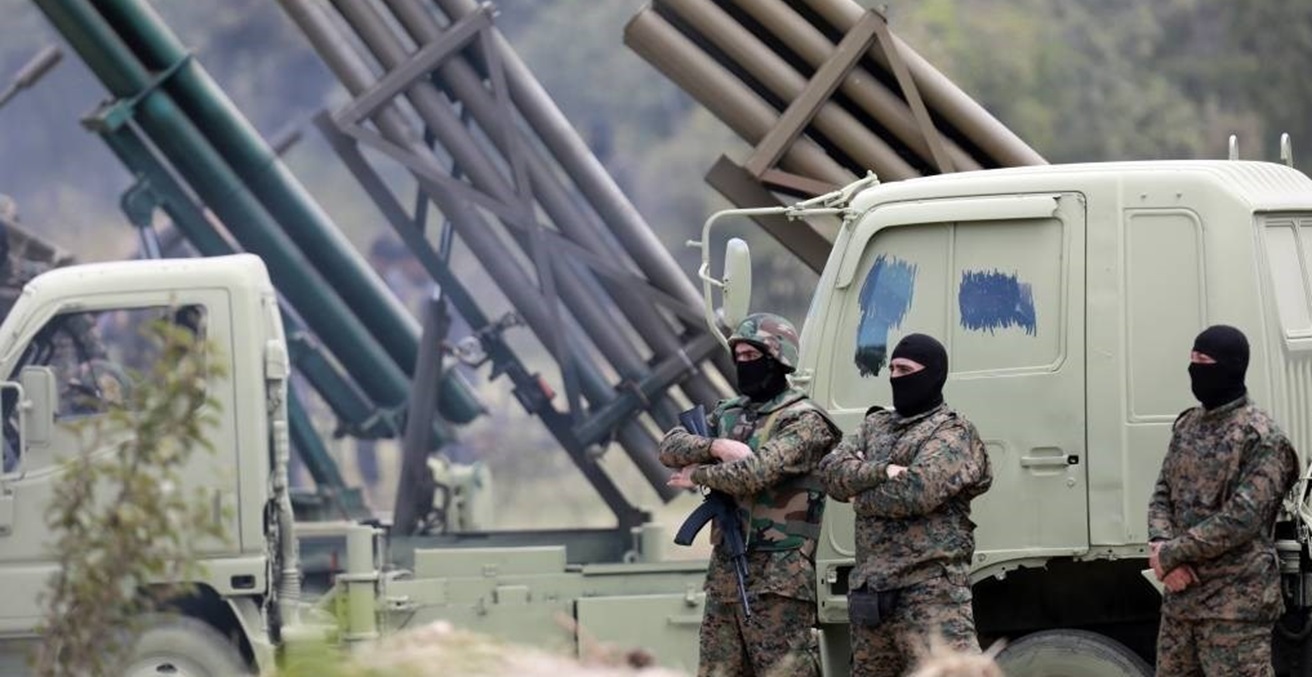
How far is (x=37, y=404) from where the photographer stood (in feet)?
33.5

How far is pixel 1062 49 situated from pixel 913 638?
1042 inches

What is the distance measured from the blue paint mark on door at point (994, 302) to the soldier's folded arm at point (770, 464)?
2.15 feet

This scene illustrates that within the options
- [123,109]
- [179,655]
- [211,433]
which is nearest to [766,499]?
[211,433]

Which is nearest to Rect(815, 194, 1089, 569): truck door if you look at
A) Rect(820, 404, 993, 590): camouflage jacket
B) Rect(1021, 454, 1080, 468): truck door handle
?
Rect(1021, 454, 1080, 468): truck door handle

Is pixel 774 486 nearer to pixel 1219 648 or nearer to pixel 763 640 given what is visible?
pixel 763 640

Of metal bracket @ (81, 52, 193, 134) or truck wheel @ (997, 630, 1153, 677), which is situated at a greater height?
metal bracket @ (81, 52, 193, 134)

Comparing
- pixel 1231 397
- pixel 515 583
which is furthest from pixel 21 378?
pixel 1231 397

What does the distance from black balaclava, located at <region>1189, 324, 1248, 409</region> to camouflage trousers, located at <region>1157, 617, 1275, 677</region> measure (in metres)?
0.67

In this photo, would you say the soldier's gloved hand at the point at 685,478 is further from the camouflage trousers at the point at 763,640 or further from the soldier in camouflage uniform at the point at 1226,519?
the soldier in camouflage uniform at the point at 1226,519

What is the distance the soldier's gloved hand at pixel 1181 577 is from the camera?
7711 mm

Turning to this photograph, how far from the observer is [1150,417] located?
824 centimetres

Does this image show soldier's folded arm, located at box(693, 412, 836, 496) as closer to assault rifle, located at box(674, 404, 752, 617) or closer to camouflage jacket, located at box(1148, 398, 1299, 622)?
assault rifle, located at box(674, 404, 752, 617)

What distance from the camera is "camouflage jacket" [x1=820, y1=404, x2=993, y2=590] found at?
26.0 feet

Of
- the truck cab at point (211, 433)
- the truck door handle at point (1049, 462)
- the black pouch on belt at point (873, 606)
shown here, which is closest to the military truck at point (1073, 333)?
the truck door handle at point (1049, 462)
